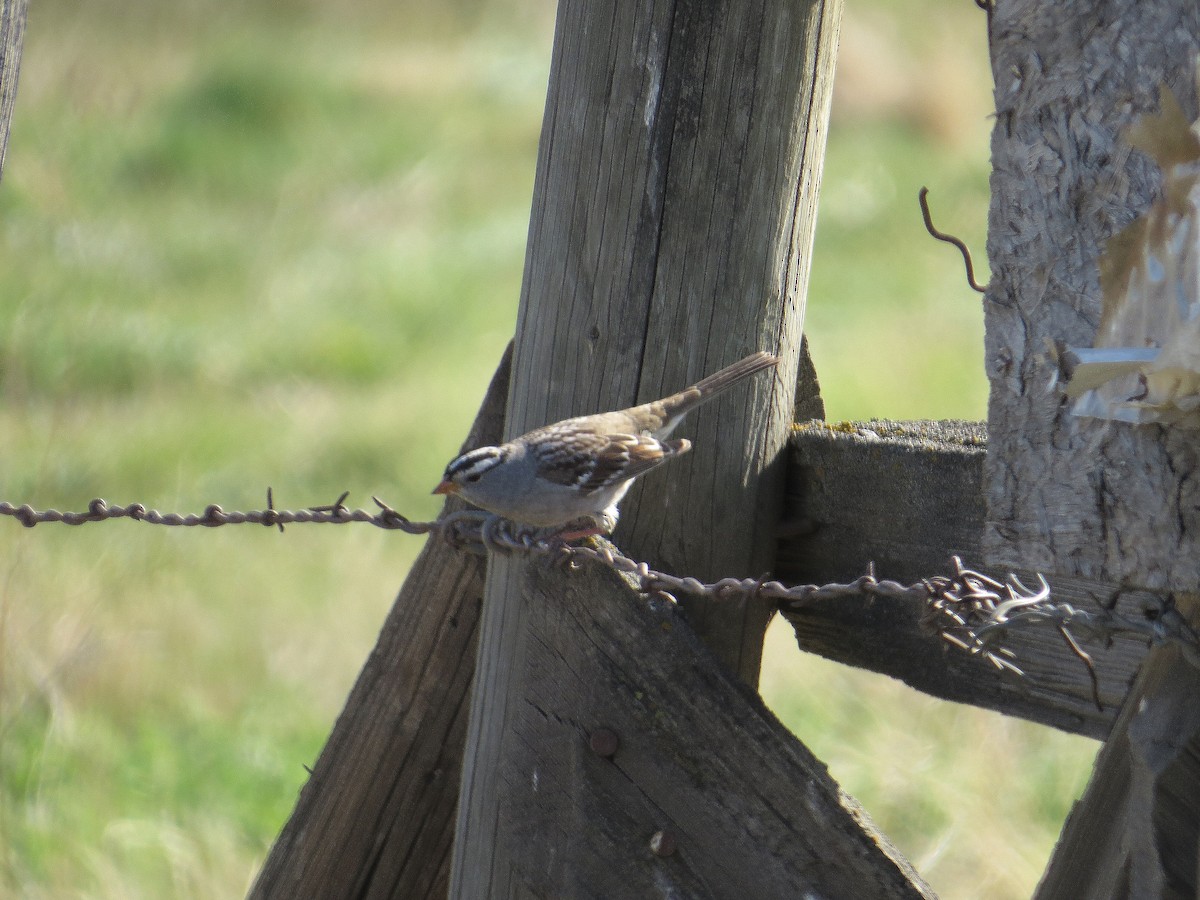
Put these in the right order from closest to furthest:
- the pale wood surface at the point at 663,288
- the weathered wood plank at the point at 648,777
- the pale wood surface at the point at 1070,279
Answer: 1. the pale wood surface at the point at 1070,279
2. the weathered wood plank at the point at 648,777
3. the pale wood surface at the point at 663,288

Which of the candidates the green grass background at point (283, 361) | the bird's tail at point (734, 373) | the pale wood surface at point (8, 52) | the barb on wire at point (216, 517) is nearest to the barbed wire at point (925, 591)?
the barb on wire at point (216, 517)

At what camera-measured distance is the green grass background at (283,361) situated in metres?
5.18

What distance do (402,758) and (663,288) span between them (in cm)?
124

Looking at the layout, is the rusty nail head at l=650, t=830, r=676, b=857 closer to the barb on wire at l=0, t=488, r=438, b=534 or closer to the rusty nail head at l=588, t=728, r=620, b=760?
the rusty nail head at l=588, t=728, r=620, b=760

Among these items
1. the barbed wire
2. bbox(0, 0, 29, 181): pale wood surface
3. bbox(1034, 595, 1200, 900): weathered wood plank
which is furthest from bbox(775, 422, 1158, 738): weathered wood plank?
bbox(0, 0, 29, 181): pale wood surface

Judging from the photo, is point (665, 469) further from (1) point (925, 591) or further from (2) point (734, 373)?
(1) point (925, 591)

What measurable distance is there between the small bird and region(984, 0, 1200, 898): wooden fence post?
0.53 meters

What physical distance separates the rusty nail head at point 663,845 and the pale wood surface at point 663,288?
0.07 metres

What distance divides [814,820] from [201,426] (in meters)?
7.96

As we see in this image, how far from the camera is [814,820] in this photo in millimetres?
1870

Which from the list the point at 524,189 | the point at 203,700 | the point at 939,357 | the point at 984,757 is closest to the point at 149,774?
the point at 203,700

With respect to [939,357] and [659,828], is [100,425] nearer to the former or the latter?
[939,357]

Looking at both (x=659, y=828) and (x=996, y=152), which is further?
(x=659, y=828)

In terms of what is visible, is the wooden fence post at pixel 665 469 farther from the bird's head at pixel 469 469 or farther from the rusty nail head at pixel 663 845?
the bird's head at pixel 469 469
